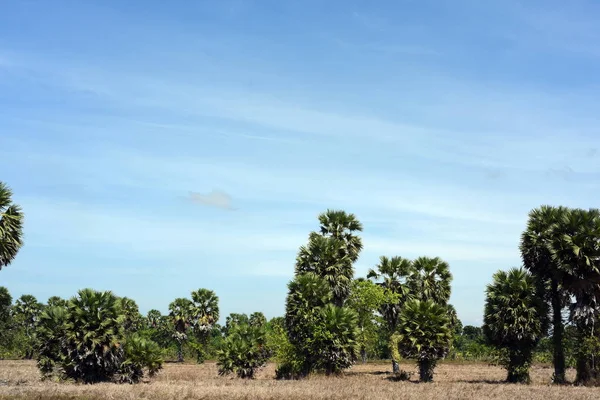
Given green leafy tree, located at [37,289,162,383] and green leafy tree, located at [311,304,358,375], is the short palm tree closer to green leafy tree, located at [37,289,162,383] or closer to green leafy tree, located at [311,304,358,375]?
green leafy tree, located at [37,289,162,383]

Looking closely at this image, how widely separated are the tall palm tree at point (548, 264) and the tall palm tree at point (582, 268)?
60 cm

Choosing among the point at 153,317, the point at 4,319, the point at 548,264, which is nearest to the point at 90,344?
the point at 548,264

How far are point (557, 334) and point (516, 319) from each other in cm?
455

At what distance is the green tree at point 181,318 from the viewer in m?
99.3

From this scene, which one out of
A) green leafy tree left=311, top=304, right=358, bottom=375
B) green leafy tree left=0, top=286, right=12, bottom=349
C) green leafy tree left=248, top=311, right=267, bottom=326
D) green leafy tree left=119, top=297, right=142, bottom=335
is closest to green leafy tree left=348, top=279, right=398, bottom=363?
green leafy tree left=311, top=304, right=358, bottom=375

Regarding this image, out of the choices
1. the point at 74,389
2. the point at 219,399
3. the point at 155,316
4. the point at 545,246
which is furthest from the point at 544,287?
the point at 155,316

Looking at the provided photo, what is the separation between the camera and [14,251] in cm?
4041

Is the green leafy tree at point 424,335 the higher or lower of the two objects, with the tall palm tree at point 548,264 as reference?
lower

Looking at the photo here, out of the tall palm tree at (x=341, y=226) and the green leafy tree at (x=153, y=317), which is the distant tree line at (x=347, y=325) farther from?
the green leafy tree at (x=153, y=317)

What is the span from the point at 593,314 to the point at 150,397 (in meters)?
31.2

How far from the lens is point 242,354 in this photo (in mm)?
48844

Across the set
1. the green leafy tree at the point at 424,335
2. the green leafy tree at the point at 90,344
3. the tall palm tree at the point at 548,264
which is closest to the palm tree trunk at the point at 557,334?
the tall palm tree at the point at 548,264

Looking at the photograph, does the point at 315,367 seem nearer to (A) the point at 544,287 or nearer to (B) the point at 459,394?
(B) the point at 459,394

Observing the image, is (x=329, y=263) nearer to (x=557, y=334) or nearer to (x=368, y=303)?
(x=368, y=303)
